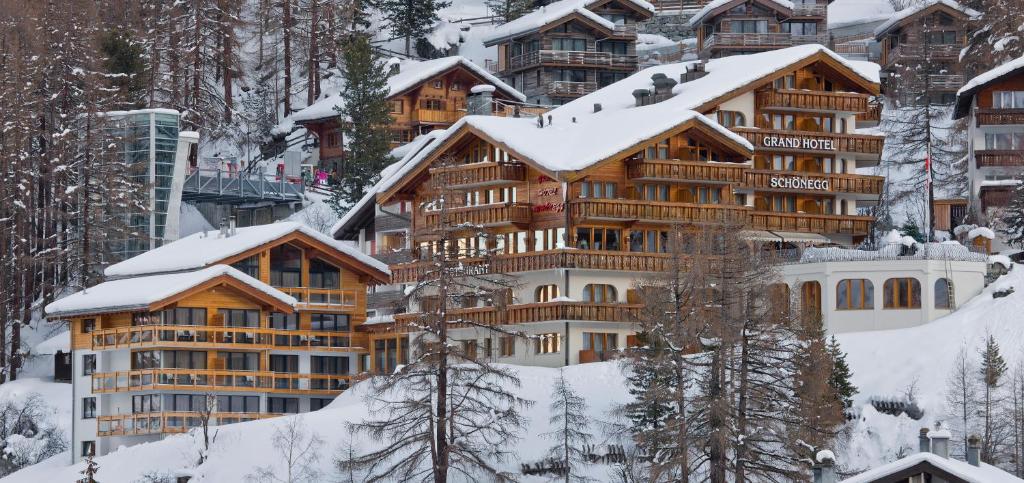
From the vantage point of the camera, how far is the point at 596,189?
86.9 m

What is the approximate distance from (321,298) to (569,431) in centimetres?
2212

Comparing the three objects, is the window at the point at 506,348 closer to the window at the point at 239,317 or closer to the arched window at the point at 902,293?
the window at the point at 239,317

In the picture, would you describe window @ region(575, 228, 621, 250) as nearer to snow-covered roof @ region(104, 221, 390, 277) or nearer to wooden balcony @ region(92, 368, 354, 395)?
snow-covered roof @ region(104, 221, 390, 277)

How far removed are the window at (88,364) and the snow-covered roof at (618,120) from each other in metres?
13.2

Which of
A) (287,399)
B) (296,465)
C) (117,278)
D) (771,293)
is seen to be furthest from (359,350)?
(771,293)

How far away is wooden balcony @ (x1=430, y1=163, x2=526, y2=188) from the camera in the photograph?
289ft

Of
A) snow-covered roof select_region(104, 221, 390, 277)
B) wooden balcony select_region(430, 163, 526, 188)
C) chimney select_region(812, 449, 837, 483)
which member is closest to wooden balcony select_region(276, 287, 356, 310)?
snow-covered roof select_region(104, 221, 390, 277)

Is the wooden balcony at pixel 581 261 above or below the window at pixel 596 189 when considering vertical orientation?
below

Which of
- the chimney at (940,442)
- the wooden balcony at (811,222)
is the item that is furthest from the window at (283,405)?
the chimney at (940,442)

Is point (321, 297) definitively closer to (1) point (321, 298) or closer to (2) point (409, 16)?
(1) point (321, 298)

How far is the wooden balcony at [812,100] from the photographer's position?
92938 millimetres

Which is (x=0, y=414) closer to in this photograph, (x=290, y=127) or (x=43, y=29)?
(x=43, y=29)

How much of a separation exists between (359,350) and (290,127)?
3922cm

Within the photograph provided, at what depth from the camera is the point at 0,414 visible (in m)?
95.0
